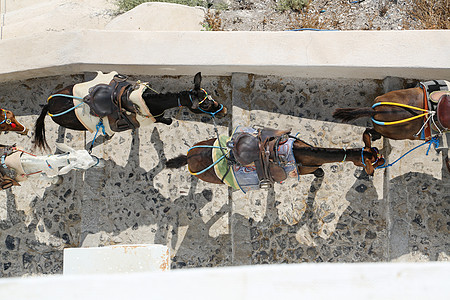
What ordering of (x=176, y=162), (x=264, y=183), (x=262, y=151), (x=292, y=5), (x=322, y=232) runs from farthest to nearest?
(x=292, y=5)
(x=322, y=232)
(x=176, y=162)
(x=264, y=183)
(x=262, y=151)

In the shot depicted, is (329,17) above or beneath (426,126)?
above

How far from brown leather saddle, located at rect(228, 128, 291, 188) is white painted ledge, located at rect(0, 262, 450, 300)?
1.63 meters

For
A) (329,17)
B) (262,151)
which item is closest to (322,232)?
(262,151)

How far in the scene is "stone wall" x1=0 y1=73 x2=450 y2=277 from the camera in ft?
15.1

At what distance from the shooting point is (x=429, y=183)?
15.2 ft

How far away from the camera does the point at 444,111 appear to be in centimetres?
364

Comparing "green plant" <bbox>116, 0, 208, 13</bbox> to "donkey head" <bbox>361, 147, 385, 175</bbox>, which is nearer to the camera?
"donkey head" <bbox>361, 147, 385, 175</bbox>

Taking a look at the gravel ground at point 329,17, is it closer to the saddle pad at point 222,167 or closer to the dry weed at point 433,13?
the dry weed at point 433,13

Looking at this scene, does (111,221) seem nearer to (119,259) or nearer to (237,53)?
(119,259)

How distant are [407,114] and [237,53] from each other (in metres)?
1.69

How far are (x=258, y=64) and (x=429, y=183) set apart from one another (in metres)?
2.14

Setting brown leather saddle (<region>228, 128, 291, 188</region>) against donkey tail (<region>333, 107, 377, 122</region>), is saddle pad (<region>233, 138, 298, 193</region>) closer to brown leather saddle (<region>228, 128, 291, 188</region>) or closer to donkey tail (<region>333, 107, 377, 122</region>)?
brown leather saddle (<region>228, 128, 291, 188</region>)

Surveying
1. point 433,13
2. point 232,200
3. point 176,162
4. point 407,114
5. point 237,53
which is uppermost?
point 433,13

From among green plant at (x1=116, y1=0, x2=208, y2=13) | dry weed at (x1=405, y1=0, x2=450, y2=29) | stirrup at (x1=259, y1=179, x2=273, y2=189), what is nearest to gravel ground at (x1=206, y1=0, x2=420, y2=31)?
dry weed at (x1=405, y1=0, x2=450, y2=29)
